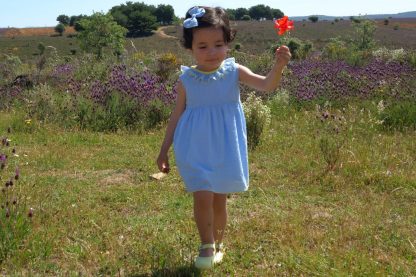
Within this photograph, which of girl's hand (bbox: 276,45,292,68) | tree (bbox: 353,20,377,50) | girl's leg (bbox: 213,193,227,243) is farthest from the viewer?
tree (bbox: 353,20,377,50)

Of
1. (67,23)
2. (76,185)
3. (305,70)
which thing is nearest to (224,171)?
(76,185)

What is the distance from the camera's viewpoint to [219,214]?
307 centimetres

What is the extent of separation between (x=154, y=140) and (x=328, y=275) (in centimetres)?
406

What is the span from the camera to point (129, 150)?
20.2 ft

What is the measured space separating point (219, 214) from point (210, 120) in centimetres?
65

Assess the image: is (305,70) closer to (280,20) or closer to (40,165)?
Answer: (40,165)

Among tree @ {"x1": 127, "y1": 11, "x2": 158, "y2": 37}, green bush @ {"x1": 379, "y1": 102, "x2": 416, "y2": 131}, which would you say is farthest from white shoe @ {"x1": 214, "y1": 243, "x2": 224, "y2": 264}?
tree @ {"x1": 127, "y1": 11, "x2": 158, "y2": 37}

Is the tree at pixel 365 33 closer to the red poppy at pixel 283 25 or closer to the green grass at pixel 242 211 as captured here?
the green grass at pixel 242 211

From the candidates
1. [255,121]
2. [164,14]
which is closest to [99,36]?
[255,121]

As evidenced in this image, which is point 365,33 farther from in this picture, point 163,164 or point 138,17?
point 138,17

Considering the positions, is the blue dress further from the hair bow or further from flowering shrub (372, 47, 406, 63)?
flowering shrub (372, 47, 406, 63)

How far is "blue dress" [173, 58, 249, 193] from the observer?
9.03 ft

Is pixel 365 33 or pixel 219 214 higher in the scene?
pixel 219 214

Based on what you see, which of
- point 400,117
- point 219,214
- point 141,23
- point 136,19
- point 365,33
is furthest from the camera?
point 136,19
